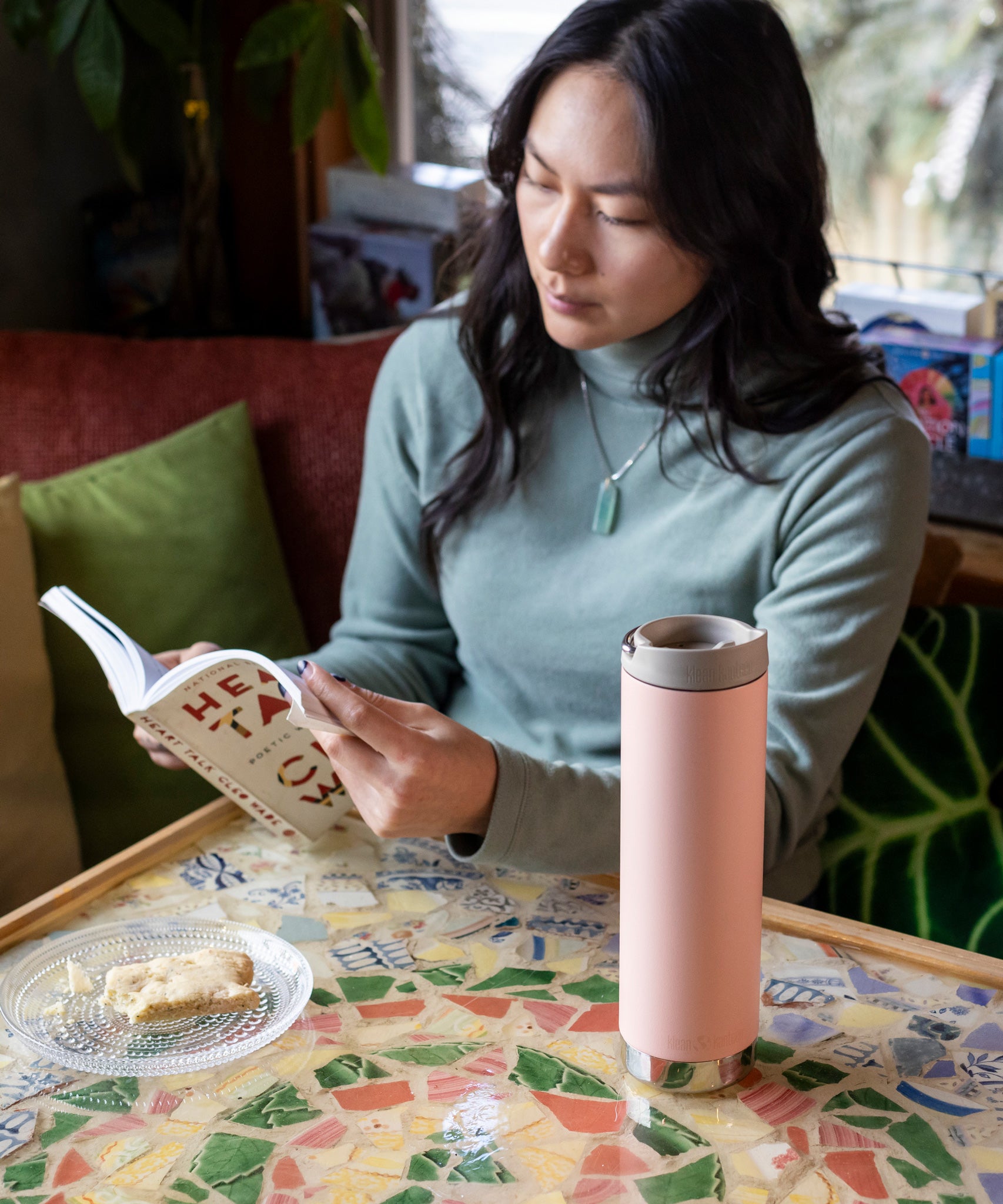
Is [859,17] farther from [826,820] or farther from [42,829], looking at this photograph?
[42,829]

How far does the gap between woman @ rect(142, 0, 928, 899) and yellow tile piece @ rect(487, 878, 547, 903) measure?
0.04 m

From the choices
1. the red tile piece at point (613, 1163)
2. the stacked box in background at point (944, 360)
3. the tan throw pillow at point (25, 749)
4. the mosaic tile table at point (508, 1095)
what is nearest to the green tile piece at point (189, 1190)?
the mosaic tile table at point (508, 1095)

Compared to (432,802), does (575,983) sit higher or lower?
lower

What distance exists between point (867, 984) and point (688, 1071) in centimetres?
19

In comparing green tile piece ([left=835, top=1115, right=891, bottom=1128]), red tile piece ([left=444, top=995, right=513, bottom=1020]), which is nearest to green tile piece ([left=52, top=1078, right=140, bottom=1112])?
red tile piece ([left=444, top=995, right=513, bottom=1020])

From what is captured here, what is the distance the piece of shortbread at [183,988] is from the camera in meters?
0.85

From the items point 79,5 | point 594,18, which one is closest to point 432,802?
point 594,18

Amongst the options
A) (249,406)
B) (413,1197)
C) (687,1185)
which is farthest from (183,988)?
(249,406)

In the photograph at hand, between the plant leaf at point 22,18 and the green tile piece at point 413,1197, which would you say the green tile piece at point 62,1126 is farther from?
the plant leaf at point 22,18

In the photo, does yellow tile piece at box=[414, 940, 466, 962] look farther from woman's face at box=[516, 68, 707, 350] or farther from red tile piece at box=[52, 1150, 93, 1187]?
woman's face at box=[516, 68, 707, 350]

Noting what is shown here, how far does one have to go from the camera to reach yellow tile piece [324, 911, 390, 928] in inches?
37.7

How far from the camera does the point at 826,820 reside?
128 cm

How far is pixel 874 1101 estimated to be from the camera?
771 mm

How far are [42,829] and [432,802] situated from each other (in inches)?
24.9
